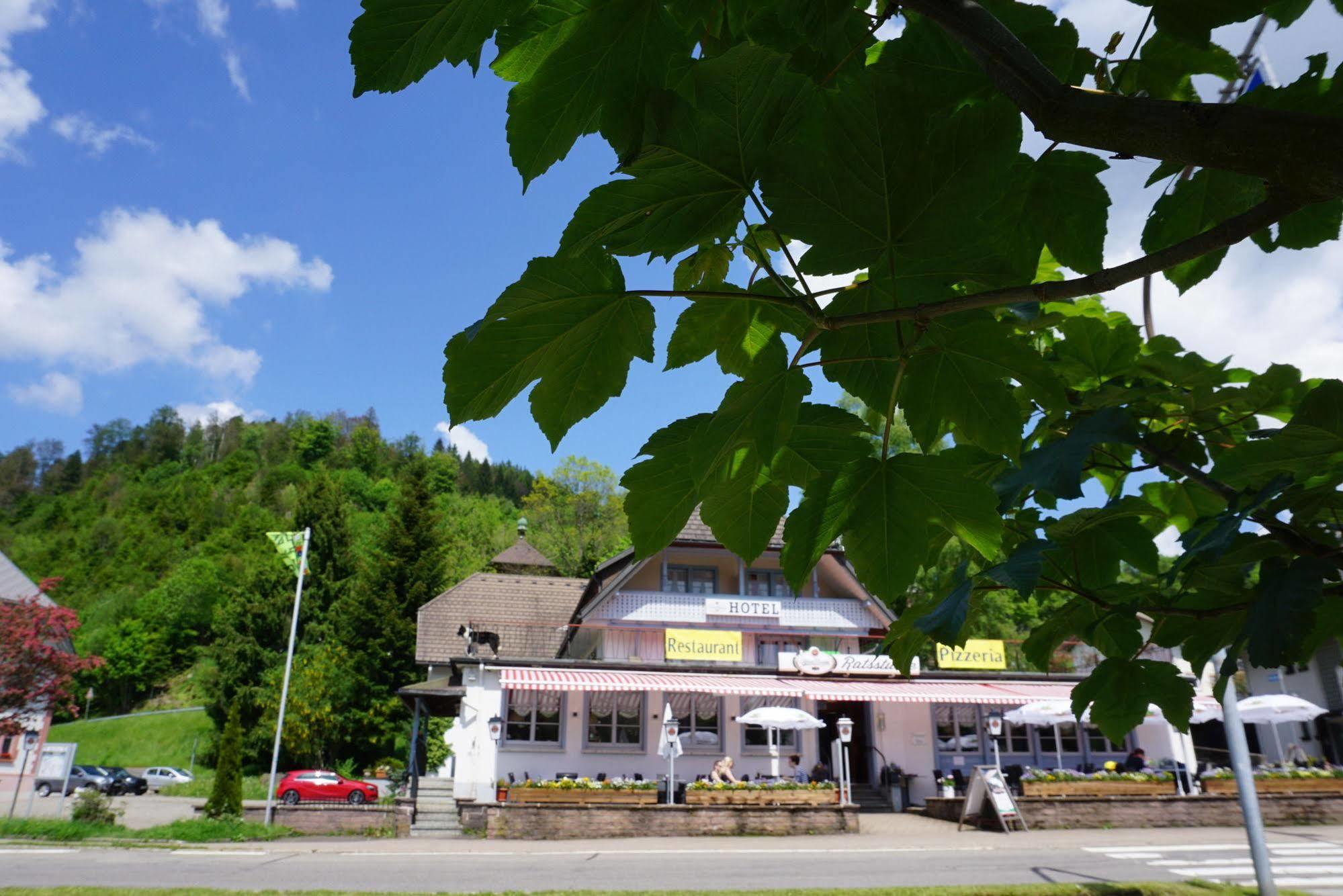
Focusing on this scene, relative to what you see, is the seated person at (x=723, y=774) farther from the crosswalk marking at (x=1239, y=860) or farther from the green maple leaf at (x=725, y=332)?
the green maple leaf at (x=725, y=332)

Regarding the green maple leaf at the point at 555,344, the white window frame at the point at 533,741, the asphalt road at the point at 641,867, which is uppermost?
the green maple leaf at the point at 555,344

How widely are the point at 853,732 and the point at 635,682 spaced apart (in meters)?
6.79

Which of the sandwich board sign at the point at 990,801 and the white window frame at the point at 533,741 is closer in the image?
the sandwich board sign at the point at 990,801

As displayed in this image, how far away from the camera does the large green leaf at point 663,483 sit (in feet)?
2.77

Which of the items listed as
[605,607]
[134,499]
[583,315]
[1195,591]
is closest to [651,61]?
[583,315]

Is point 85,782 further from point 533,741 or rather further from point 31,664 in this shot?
point 533,741

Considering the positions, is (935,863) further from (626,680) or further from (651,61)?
(651,61)

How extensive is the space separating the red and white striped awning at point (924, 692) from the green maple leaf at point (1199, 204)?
19373 millimetres

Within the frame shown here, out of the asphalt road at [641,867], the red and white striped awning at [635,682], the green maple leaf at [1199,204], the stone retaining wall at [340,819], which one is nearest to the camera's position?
the green maple leaf at [1199,204]

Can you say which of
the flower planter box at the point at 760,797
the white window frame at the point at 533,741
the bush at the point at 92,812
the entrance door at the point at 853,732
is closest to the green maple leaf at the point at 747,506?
the flower planter box at the point at 760,797

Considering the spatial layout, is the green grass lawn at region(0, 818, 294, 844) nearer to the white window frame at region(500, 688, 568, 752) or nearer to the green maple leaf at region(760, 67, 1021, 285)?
the white window frame at region(500, 688, 568, 752)

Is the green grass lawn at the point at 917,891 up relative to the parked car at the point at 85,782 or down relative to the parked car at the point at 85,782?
up

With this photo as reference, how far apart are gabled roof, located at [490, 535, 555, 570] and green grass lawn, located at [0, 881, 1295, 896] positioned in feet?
86.9

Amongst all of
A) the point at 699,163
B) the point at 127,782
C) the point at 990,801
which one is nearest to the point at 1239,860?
the point at 990,801
